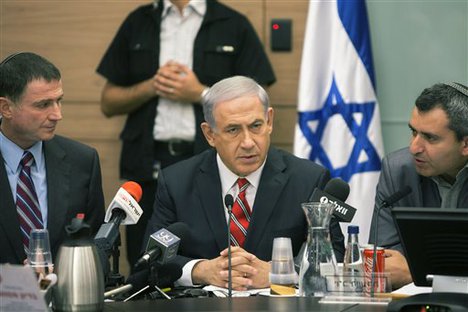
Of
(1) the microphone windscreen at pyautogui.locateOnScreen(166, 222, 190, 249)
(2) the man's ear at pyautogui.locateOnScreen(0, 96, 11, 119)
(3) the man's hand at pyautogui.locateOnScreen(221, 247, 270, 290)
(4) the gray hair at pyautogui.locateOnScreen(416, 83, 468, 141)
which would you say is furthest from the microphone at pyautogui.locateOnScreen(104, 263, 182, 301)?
(4) the gray hair at pyautogui.locateOnScreen(416, 83, 468, 141)

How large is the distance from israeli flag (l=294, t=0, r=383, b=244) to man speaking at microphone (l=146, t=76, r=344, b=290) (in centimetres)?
127

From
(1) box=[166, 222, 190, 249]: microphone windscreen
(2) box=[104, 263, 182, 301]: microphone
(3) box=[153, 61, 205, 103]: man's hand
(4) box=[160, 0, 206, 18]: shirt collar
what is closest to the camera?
(2) box=[104, 263, 182, 301]: microphone

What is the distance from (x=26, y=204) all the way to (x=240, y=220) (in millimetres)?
963

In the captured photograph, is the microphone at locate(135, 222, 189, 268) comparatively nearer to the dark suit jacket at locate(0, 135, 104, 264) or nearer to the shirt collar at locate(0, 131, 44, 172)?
the dark suit jacket at locate(0, 135, 104, 264)

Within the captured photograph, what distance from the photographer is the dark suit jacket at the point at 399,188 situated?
4.75m

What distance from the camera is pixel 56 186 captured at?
4.89 metres

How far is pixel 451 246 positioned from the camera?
3.60 meters

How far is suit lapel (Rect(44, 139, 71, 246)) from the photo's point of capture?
4.81m

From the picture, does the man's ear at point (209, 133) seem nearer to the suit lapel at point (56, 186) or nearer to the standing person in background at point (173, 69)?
the suit lapel at point (56, 186)

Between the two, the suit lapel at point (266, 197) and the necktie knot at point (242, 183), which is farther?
the necktie knot at point (242, 183)

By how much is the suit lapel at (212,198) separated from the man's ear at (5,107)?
3.02 ft

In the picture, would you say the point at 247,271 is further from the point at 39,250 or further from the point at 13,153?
the point at 13,153

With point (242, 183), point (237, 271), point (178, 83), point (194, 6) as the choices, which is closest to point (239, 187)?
point (242, 183)

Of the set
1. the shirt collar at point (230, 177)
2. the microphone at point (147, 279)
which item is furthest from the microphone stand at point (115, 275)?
the shirt collar at point (230, 177)
